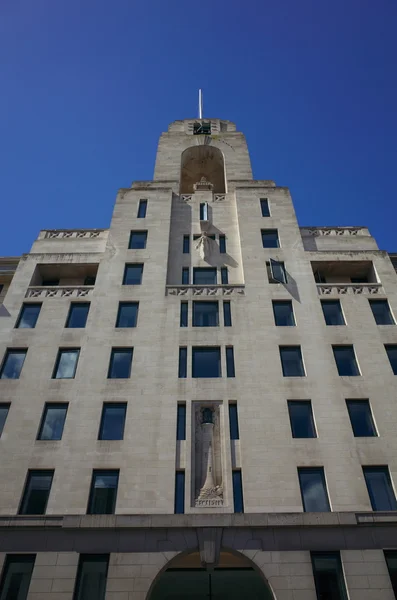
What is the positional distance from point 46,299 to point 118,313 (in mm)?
5347

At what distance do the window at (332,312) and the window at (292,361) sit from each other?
354 centimetres

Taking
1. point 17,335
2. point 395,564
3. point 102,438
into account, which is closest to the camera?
point 395,564

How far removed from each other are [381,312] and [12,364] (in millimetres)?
23726

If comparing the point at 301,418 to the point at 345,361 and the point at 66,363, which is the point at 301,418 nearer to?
the point at 345,361

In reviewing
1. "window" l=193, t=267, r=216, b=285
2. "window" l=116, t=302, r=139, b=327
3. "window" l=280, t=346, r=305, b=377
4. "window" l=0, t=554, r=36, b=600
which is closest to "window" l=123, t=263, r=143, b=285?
"window" l=116, t=302, r=139, b=327

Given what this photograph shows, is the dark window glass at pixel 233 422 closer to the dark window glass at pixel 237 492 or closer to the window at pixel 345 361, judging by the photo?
the dark window glass at pixel 237 492

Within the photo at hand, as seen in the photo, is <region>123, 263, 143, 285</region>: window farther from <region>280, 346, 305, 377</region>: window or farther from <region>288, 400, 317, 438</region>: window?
<region>288, 400, 317, 438</region>: window

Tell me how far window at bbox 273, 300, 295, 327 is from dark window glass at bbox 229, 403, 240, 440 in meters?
6.78

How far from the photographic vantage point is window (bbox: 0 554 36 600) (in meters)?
18.5

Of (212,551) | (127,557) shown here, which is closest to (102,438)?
(127,557)

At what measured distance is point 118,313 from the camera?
2966cm

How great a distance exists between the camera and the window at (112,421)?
23.6 metres

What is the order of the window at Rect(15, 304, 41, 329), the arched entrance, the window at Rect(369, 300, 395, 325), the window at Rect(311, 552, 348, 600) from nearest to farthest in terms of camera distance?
the window at Rect(311, 552, 348, 600), the arched entrance, the window at Rect(15, 304, 41, 329), the window at Rect(369, 300, 395, 325)

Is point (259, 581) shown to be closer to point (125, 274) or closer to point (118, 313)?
point (118, 313)
